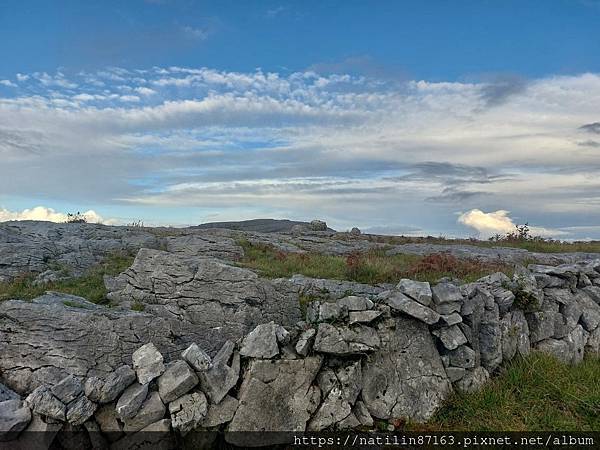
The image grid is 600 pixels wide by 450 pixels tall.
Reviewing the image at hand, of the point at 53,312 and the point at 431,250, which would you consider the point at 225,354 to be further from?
the point at 431,250

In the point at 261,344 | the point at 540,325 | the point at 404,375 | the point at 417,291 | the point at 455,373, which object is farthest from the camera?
the point at 540,325

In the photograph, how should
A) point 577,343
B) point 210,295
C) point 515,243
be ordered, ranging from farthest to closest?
1. point 515,243
2. point 210,295
3. point 577,343

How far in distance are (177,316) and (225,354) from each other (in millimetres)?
3942

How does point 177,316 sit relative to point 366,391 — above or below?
above

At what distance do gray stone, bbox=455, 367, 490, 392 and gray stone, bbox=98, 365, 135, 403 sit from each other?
6739 mm

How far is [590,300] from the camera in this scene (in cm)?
1363

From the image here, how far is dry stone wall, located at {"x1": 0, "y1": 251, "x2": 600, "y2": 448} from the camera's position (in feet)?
28.9

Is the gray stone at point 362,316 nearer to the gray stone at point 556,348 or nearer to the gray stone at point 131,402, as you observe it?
the gray stone at point 131,402

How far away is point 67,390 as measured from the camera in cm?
895

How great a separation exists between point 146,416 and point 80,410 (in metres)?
1.15

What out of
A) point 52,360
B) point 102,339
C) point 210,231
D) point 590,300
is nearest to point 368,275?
point 590,300

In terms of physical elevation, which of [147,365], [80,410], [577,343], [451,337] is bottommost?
[577,343]

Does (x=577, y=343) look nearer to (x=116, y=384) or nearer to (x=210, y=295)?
(x=210, y=295)

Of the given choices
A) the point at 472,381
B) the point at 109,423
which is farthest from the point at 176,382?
the point at 472,381
